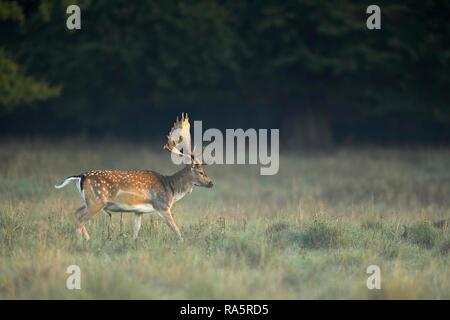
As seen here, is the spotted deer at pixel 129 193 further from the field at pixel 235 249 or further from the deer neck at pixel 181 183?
the field at pixel 235 249

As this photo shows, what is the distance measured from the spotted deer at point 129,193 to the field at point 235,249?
250mm

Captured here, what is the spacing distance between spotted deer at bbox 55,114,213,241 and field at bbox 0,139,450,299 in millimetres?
250

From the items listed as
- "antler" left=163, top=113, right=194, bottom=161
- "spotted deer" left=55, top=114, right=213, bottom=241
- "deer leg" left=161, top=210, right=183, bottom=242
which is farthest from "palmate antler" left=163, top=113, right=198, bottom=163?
"deer leg" left=161, top=210, right=183, bottom=242

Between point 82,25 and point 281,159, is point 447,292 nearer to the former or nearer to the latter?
point 281,159

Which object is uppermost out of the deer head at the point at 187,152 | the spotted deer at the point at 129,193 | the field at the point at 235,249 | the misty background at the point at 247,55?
the misty background at the point at 247,55

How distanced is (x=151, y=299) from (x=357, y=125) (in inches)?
847

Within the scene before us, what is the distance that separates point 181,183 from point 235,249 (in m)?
1.69

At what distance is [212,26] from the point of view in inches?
852

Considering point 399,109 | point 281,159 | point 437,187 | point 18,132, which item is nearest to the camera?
point 437,187

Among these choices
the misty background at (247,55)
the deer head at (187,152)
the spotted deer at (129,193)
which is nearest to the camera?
the spotted deer at (129,193)

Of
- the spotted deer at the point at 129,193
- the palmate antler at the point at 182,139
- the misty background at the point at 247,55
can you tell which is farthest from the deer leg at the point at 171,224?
the misty background at the point at 247,55

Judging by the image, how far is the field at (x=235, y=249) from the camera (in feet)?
26.3

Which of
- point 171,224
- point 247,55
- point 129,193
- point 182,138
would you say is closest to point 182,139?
point 182,138
